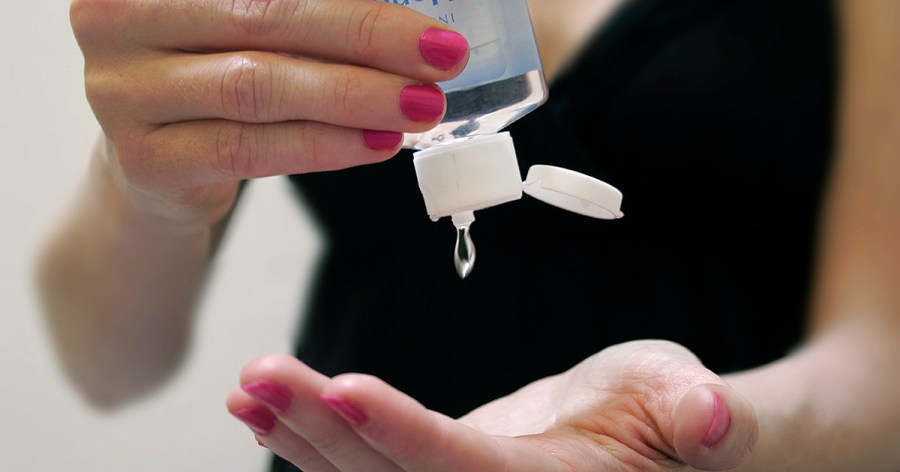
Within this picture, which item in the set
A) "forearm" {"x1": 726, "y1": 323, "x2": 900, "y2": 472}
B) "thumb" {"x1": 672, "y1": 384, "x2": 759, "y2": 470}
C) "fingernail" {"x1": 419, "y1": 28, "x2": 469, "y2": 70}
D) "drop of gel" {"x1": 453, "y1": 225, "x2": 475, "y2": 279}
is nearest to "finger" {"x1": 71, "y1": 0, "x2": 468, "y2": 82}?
"fingernail" {"x1": 419, "y1": 28, "x2": 469, "y2": 70}

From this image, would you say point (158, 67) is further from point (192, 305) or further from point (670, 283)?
point (670, 283)

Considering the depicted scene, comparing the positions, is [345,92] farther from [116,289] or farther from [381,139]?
[116,289]

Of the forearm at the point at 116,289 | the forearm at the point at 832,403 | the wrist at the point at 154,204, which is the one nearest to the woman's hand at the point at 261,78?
the wrist at the point at 154,204

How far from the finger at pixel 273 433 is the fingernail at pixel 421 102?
0.16 m

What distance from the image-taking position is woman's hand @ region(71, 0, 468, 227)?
389 mm

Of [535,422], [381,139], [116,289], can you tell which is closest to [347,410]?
[381,139]

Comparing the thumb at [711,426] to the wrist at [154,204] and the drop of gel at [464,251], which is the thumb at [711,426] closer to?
the drop of gel at [464,251]

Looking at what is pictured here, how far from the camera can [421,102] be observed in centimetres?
40

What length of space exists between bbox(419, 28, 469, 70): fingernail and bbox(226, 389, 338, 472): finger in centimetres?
18

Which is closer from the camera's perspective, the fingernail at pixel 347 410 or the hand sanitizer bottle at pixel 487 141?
the fingernail at pixel 347 410

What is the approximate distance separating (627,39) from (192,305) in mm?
561

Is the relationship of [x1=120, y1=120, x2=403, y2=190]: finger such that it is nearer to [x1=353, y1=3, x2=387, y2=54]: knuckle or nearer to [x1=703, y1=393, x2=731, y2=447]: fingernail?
[x1=353, y1=3, x2=387, y2=54]: knuckle

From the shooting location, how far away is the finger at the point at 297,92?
0.39 metres

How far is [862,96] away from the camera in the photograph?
865 mm
